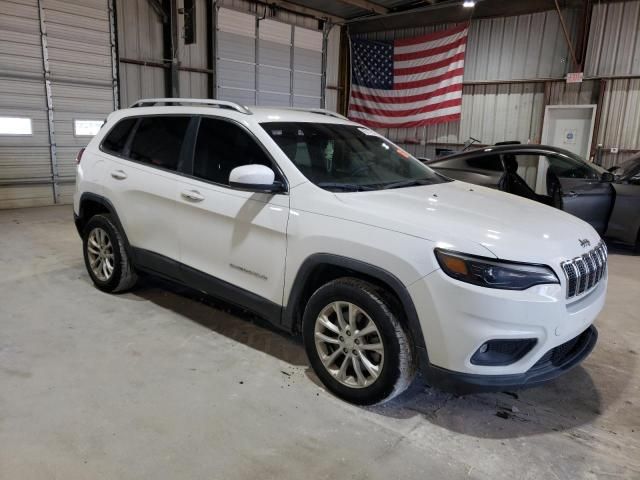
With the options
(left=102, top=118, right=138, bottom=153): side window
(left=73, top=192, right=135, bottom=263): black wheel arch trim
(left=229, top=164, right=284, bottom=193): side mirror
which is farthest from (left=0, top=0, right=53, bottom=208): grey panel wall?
(left=229, top=164, right=284, bottom=193): side mirror

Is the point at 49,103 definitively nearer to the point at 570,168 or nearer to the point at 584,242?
the point at 570,168

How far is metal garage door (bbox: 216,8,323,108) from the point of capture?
12.1 m

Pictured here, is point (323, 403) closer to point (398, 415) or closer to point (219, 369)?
point (398, 415)

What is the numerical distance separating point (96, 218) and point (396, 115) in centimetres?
1110

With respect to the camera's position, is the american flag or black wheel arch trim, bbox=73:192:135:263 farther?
the american flag

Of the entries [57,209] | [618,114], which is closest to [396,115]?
[618,114]

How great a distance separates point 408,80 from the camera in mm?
13570

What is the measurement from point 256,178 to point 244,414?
1281 mm

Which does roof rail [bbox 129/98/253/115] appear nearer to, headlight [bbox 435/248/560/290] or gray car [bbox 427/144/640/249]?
headlight [bbox 435/248/560/290]

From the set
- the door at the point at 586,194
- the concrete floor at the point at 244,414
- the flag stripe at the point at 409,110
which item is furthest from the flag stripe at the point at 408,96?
the concrete floor at the point at 244,414

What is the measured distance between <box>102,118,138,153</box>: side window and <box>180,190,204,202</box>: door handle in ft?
3.54

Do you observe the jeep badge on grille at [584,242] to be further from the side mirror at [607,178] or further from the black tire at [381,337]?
the side mirror at [607,178]

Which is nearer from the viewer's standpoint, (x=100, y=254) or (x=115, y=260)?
(x=115, y=260)

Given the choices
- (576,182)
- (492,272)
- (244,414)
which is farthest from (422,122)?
(244,414)
